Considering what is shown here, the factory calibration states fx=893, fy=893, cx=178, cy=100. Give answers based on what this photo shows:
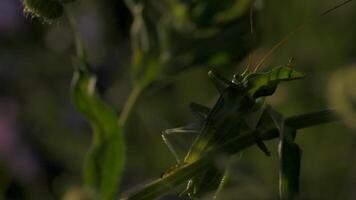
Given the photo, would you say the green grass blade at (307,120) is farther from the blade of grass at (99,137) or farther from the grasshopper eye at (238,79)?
the blade of grass at (99,137)

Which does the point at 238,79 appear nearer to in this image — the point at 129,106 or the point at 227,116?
the point at 227,116

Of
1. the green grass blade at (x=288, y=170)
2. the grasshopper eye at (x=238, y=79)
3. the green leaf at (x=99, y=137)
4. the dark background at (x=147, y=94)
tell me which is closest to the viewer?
the green grass blade at (x=288, y=170)

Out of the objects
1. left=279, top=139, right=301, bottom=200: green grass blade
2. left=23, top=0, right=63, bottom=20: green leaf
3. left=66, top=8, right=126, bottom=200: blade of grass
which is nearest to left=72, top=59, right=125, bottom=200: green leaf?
left=66, top=8, right=126, bottom=200: blade of grass

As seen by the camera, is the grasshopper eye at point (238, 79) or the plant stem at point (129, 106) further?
the plant stem at point (129, 106)

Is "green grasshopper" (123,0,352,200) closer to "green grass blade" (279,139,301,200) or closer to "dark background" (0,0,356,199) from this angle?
"green grass blade" (279,139,301,200)

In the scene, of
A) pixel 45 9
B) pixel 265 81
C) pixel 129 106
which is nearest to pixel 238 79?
pixel 265 81

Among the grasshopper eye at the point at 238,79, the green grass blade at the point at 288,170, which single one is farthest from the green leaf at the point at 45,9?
the green grass blade at the point at 288,170
